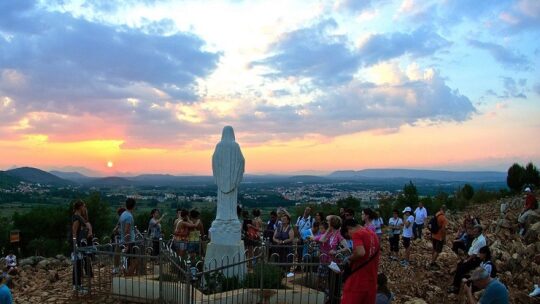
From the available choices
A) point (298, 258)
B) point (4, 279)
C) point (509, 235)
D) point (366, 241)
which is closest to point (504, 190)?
point (509, 235)

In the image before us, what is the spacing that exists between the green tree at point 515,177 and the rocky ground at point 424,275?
51.8ft

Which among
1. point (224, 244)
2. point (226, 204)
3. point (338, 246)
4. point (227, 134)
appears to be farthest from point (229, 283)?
point (227, 134)

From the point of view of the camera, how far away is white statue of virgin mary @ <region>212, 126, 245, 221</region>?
9133 millimetres

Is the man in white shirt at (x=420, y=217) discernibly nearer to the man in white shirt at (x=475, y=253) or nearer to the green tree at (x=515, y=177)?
the man in white shirt at (x=475, y=253)

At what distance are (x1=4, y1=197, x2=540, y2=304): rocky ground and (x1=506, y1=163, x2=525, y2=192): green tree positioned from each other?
622 inches

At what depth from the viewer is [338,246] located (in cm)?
850

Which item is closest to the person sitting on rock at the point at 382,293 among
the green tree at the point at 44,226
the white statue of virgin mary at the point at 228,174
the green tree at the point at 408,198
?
the white statue of virgin mary at the point at 228,174

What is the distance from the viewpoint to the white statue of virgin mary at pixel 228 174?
9.13m

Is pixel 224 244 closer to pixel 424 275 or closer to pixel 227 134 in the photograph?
pixel 227 134

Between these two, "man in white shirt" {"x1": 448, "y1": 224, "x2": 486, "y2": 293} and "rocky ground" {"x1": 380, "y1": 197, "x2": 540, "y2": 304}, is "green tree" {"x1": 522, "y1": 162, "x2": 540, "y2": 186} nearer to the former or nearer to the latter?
"rocky ground" {"x1": 380, "y1": 197, "x2": 540, "y2": 304}

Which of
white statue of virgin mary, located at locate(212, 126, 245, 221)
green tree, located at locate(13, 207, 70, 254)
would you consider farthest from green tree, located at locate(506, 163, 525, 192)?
green tree, located at locate(13, 207, 70, 254)

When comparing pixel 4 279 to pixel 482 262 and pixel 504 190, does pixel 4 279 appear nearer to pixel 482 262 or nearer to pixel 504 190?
pixel 482 262

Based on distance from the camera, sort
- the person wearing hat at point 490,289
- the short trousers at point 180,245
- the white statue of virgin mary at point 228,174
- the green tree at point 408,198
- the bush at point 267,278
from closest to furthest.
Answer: the person wearing hat at point 490,289
the bush at point 267,278
the white statue of virgin mary at point 228,174
the short trousers at point 180,245
the green tree at point 408,198

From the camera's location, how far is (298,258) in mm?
10180
